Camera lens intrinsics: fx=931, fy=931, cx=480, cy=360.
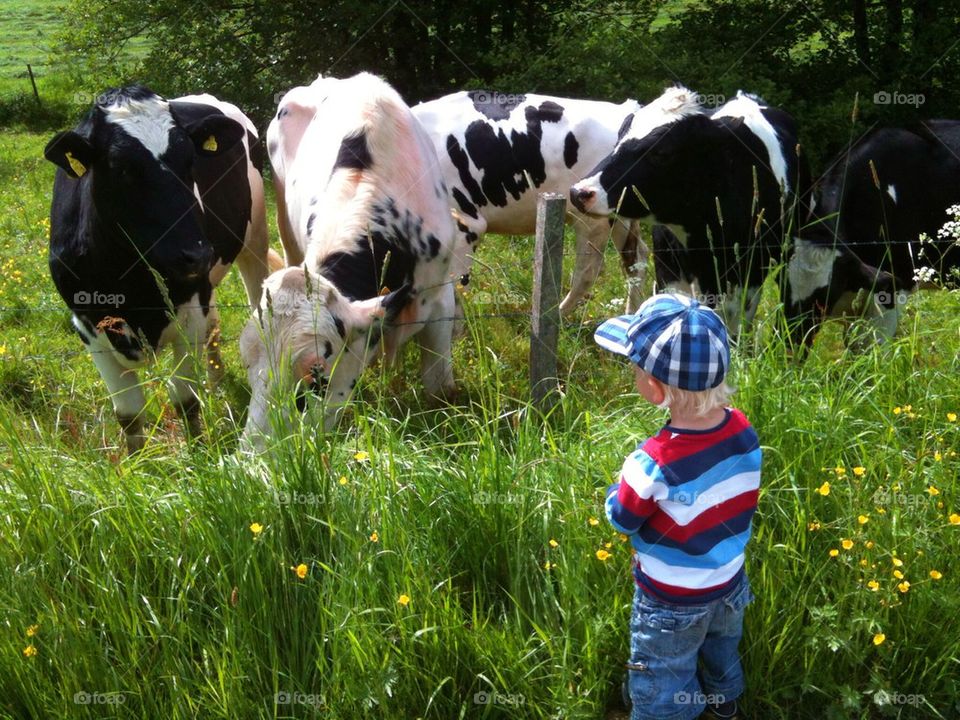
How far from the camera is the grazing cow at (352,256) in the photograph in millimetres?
3762

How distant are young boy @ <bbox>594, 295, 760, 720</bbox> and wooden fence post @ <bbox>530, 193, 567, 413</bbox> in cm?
119

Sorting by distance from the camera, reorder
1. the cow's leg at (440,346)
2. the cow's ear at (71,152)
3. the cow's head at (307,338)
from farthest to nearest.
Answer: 1. the cow's leg at (440,346)
2. the cow's ear at (71,152)
3. the cow's head at (307,338)

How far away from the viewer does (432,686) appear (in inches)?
110

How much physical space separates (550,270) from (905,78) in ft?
32.9

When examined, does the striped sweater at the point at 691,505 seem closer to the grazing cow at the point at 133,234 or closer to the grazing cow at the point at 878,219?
the grazing cow at the point at 133,234

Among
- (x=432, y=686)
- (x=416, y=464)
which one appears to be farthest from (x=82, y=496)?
(x=432, y=686)

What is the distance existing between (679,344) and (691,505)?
1.39 ft

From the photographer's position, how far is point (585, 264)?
7.11 meters

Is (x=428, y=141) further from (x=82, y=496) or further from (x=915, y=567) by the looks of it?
(x=915, y=567)
